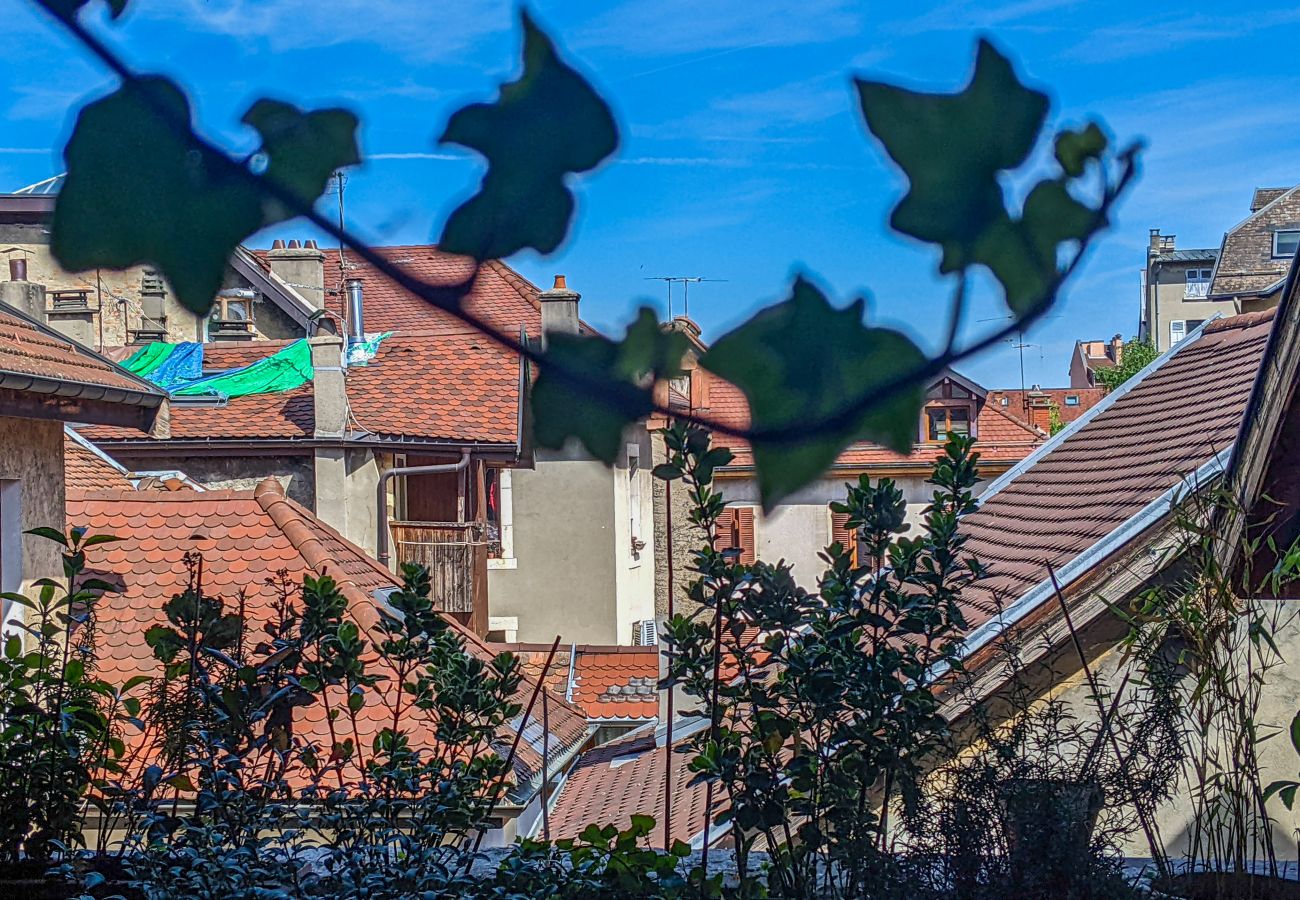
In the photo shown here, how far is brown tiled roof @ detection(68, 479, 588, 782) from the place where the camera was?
6.55 meters

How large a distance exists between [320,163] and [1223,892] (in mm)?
2177

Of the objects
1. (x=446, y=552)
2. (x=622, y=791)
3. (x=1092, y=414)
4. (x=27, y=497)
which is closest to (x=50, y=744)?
(x=27, y=497)

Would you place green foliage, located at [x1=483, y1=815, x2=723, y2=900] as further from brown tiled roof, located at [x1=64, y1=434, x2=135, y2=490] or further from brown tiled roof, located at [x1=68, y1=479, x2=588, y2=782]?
brown tiled roof, located at [x1=64, y1=434, x2=135, y2=490]

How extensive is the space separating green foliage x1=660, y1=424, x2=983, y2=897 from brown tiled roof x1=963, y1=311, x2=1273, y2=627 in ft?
8.56

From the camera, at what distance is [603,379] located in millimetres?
707

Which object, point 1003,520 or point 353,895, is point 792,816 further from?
point 1003,520

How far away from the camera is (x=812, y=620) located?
6.89 feet

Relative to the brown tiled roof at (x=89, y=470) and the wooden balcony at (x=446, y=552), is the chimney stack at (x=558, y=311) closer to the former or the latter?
the brown tiled roof at (x=89, y=470)

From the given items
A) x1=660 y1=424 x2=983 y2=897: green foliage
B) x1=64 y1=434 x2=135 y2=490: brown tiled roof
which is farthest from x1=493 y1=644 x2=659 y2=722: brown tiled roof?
x1=660 y1=424 x2=983 y2=897: green foliage

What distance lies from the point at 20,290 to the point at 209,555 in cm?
580

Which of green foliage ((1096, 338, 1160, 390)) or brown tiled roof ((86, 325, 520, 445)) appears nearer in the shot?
brown tiled roof ((86, 325, 520, 445))

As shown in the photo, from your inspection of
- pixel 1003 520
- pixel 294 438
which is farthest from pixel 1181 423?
pixel 294 438

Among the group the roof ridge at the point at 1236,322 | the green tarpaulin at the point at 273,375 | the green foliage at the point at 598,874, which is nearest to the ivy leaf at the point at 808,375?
the green foliage at the point at 598,874

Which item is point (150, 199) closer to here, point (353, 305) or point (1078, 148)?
point (1078, 148)
